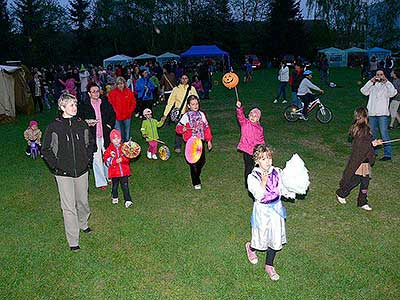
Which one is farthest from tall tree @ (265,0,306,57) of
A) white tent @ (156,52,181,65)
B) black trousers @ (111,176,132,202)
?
black trousers @ (111,176,132,202)

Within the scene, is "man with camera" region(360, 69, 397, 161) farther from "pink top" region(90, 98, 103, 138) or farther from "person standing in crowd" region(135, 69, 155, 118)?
"person standing in crowd" region(135, 69, 155, 118)

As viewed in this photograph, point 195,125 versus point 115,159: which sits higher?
point 195,125

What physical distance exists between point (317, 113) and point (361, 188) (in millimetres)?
7734

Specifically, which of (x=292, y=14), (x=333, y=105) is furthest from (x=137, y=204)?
(x=292, y=14)

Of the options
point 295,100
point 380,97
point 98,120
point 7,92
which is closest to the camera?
point 98,120

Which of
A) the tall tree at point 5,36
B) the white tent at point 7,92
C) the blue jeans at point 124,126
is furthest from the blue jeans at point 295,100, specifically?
the tall tree at point 5,36

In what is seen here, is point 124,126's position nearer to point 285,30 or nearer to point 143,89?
point 143,89

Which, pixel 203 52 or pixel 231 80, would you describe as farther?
pixel 203 52

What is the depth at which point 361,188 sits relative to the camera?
6.68 m

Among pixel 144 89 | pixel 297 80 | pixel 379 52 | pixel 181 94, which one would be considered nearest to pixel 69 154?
pixel 181 94

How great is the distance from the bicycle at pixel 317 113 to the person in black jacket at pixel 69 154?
32.7 ft

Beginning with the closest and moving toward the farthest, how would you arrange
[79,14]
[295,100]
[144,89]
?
[144,89] < [295,100] < [79,14]

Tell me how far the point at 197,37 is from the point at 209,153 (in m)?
49.2

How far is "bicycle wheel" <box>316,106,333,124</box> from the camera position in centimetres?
1385
